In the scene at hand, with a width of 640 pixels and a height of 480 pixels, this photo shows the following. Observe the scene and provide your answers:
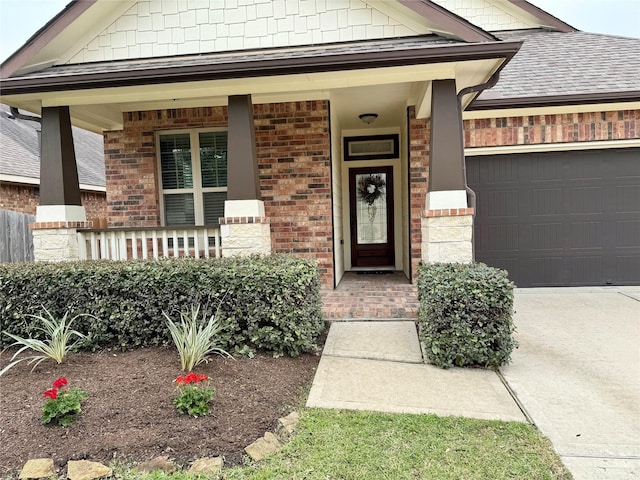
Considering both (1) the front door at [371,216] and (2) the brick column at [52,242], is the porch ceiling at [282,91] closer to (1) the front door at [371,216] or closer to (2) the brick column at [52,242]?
(2) the brick column at [52,242]

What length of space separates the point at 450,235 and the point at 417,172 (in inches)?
85.7

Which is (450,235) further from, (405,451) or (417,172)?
(405,451)

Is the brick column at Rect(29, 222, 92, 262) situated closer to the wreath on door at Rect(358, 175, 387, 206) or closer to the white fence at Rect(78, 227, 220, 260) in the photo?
the white fence at Rect(78, 227, 220, 260)

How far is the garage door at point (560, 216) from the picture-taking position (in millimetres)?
6555

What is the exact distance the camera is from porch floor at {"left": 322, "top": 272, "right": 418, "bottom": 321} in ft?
16.1

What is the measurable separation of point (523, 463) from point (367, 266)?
6.35 meters

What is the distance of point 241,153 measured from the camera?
15.8ft

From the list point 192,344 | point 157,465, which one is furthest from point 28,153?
point 157,465

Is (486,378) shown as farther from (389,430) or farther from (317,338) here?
(317,338)

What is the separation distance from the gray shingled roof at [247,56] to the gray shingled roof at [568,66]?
2.13 metres

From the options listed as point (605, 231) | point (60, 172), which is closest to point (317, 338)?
point (60, 172)

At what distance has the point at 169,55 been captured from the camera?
5.24m

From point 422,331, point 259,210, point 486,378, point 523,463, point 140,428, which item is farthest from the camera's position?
point 259,210

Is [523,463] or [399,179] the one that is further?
[399,179]
